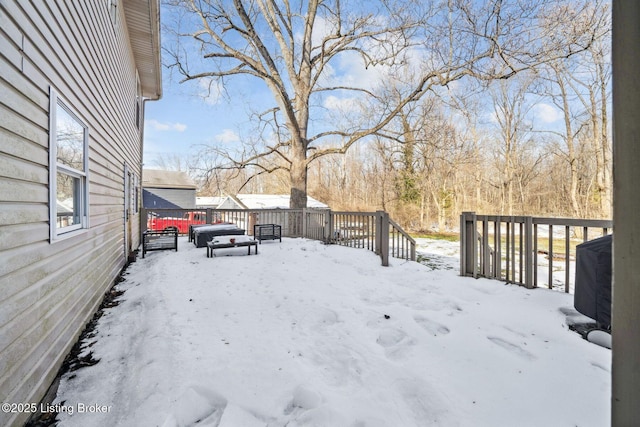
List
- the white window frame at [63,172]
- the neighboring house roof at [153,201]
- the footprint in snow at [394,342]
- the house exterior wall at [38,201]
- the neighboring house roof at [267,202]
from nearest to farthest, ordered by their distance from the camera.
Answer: the house exterior wall at [38,201]
the white window frame at [63,172]
the footprint in snow at [394,342]
the neighboring house roof at [267,202]
the neighboring house roof at [153,201]

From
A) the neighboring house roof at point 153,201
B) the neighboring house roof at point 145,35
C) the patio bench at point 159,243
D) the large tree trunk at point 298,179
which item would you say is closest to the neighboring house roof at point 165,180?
the neighboring house roof at point 153,201

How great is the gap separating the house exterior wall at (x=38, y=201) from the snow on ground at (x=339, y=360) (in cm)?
36

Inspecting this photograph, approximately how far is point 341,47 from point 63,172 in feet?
40.5

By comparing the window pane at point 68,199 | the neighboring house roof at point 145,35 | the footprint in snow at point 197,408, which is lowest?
the footprint in snow at point 197,408

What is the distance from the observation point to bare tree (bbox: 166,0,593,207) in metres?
8.60

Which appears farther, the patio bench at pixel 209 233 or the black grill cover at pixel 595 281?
the patio bench at pixel 209 233

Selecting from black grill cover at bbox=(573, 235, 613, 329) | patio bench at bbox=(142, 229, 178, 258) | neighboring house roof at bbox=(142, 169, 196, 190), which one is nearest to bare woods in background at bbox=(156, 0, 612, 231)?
patio bench at bbox=(142, 229, 178, 258)

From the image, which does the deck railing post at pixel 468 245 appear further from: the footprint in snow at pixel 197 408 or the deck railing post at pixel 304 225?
the deck railing post at pixel 304 225

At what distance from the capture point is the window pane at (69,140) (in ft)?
8.56

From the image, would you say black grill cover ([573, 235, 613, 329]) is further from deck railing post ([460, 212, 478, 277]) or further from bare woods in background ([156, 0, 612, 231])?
bare woods in background ([156, 0, 612, 231])

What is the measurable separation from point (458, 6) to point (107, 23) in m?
8.16

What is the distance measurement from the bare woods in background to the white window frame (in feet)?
27.4

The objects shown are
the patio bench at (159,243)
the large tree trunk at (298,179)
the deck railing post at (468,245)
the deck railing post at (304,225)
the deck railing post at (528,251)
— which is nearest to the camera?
the deck railing post at (528,251)

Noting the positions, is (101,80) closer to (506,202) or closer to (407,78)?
(407,78)
